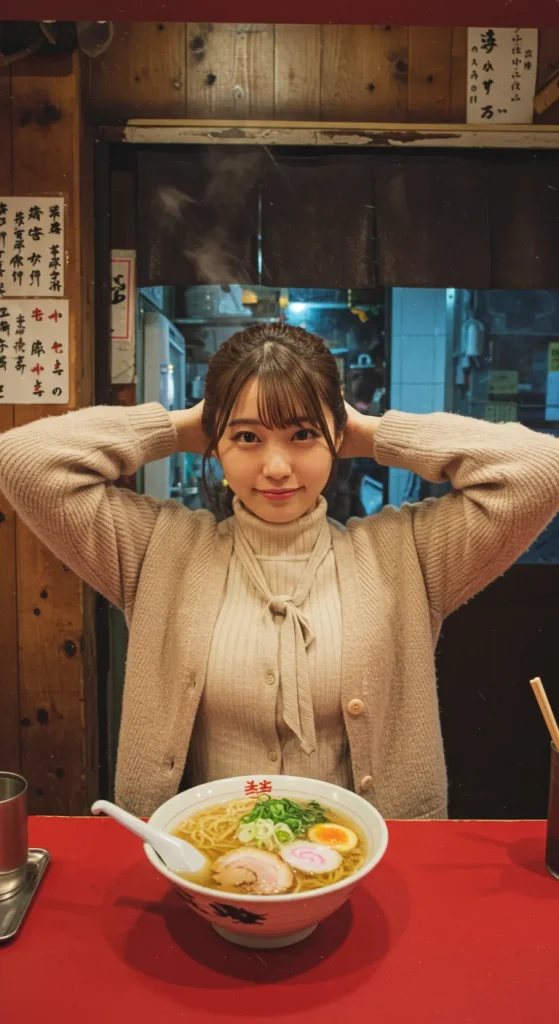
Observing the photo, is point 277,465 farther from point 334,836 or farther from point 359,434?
point 334,836

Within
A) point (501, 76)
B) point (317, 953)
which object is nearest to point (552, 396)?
point (501, 76)

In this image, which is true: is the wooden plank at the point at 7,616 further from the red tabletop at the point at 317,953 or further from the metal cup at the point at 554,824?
the metal cup at the point at 554,824

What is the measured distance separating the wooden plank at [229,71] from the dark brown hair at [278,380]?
1789mm

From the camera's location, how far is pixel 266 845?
102cm

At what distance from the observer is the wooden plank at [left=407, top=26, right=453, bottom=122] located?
285 centimetres

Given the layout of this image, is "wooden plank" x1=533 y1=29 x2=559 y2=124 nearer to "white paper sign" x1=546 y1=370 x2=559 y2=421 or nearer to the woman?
"white paper sign" x1=546 y1=370 x2=559 y2=421

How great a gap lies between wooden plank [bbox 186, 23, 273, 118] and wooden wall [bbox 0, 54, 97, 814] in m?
0.44

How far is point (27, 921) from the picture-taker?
3.20ft

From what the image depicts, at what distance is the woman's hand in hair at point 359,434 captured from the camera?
5.12 ft

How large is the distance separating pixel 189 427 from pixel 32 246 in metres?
1.55

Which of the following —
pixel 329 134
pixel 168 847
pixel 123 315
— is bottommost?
pixel 168 847

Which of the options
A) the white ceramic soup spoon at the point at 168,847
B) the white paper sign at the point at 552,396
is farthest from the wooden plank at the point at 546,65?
the white ceramic soup spoon at the point at 168,847

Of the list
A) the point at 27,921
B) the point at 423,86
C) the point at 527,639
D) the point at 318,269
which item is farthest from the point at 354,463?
the point at 27,921

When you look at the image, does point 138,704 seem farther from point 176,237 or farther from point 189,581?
point 176,237
